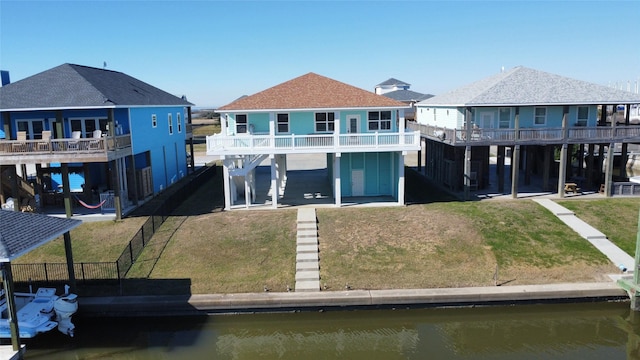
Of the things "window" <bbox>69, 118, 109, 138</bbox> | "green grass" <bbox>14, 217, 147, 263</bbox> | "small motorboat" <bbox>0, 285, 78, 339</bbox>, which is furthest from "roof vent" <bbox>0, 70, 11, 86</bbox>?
"small motorboat" <bbox>0, 285, 78, 339</bbox>

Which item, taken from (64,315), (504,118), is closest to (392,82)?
(504,118)

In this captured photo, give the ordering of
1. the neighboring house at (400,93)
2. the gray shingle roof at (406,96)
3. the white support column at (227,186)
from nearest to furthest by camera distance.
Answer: the white support column at (227,186), the neighboring house at (400,93), the gray shingle roof at (406,96)

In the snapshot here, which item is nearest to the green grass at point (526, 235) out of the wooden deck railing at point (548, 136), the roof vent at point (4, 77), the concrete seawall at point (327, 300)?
→ the concrete seawall at point (327, 300)

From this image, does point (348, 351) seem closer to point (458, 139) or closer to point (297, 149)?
point (297, 149)

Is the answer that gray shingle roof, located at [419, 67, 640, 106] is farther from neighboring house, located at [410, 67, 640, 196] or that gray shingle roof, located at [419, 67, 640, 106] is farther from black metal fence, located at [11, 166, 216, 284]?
black metal fence, located at [11, 166, 216, 284]

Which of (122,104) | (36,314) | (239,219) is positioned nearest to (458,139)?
(239,219)

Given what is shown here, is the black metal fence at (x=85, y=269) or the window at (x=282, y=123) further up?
the window at (x=282, y=123)

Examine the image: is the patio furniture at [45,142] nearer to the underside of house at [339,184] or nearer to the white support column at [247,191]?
the underside of house at [339,184]
